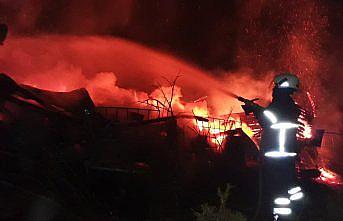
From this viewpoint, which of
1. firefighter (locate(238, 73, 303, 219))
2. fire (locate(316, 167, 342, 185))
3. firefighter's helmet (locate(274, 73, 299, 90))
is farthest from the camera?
fire (locate(316, 167, 342, 185))

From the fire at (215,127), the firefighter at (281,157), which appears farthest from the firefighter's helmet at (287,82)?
the fire at (215,127)

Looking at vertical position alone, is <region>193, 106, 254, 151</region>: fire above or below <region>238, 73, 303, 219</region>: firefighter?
above

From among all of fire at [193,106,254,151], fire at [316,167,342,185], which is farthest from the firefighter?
fire at [316,167,342,185]

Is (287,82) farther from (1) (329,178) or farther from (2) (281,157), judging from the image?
(1) (329,178)

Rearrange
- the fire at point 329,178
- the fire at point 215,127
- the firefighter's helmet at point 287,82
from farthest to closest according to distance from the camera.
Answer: the fire at point 329,178 → the fire at point 215,127 → the firefighter's helmet at point 287,82

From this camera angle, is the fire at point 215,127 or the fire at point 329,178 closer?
the fire at point 215,127

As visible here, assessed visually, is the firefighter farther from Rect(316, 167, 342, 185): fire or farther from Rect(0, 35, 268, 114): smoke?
Rect(316, 167, 342, 185): fire

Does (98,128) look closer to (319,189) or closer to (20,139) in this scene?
(20,139)

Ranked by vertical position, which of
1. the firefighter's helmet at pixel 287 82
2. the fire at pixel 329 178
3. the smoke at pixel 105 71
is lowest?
the fire at pixel 329 178

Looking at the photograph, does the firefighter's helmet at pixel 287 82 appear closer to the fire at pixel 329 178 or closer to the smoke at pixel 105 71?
the smoke at pixel 105 71

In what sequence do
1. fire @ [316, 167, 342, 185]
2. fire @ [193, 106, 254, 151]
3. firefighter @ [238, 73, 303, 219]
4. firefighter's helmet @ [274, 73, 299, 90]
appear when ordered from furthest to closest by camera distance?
fire @ [316, 167, 342, 185], fire @ [193, 106, 254, 151], firefighter's helmet @ [274, 73, 299, 90], firefighter @ [238, 73, 303, 219]

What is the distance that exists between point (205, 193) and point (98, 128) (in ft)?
9.50

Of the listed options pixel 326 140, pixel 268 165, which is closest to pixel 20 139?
pixel 268 165

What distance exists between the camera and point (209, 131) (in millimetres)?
11180
